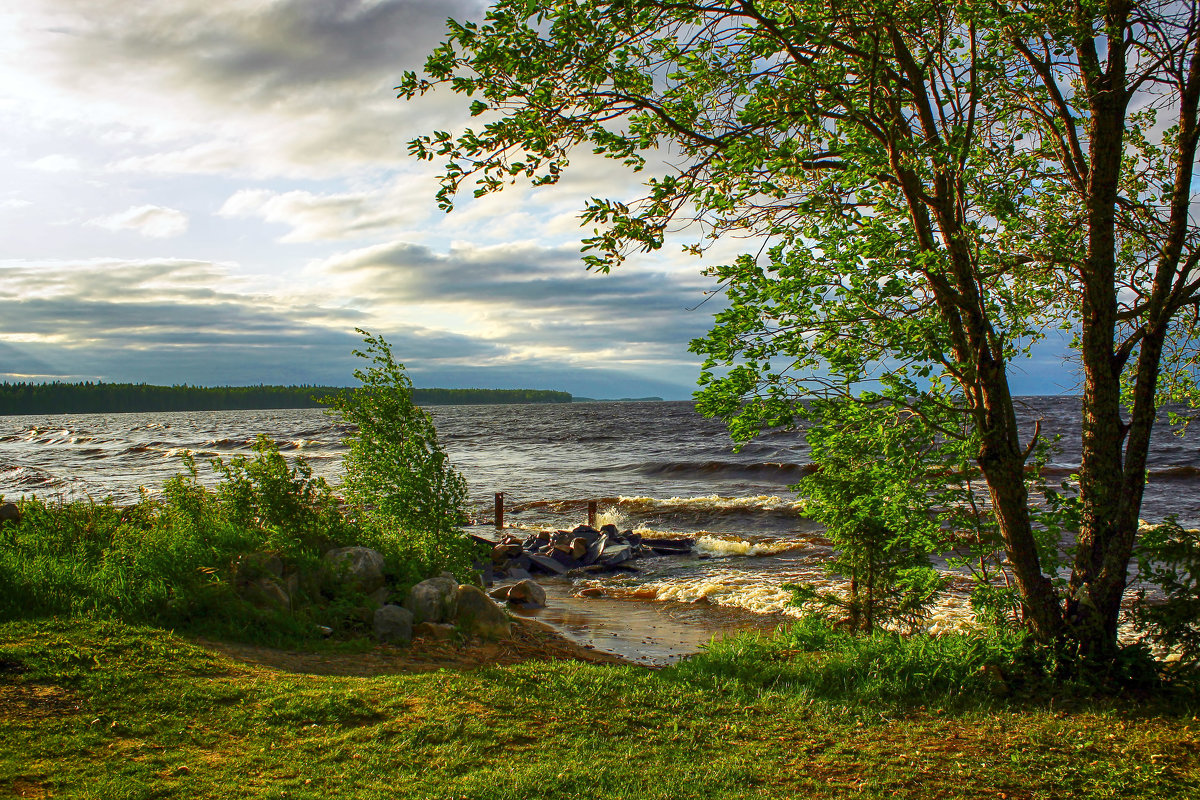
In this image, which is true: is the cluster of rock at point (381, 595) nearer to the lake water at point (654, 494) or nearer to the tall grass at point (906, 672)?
the lake water at point (654, 494)

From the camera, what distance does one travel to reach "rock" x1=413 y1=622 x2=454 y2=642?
9.60m

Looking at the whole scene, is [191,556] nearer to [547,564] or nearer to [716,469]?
[547,564]

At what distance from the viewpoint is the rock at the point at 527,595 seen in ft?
50.1

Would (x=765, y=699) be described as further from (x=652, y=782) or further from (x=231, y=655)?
(x=231, y=655)

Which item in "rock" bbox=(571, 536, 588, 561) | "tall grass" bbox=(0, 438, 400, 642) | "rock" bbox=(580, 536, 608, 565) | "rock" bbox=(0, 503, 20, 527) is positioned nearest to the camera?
"tall grass" bbox=(0, 438, 400, 642)

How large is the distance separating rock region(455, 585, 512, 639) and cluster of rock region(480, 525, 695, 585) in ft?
23.3

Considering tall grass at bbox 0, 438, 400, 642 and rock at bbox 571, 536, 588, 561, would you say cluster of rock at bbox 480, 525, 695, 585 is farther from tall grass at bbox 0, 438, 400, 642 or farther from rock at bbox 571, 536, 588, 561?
tall grass at bbox 0, 438, 400, 642

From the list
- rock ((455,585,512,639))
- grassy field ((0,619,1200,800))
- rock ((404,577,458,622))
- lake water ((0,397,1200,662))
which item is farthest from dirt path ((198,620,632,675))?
lake water ((0,397,1200,662))

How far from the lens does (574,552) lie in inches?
798

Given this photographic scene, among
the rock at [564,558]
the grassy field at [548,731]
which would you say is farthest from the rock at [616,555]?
the grassy field at [548,731]

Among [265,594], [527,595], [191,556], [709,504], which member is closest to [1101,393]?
[265,594]

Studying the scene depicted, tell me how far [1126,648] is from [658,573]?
12426 millimetres

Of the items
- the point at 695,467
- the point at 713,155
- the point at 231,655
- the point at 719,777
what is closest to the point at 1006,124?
the point at 713,155

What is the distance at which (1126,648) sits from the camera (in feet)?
23.4
